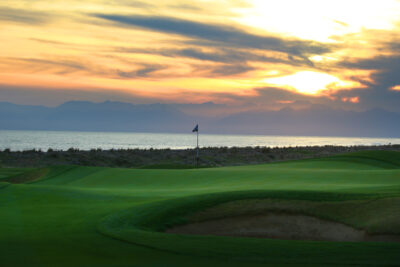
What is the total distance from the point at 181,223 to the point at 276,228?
2.42m

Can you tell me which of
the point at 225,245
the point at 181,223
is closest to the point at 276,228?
the point at 181,223

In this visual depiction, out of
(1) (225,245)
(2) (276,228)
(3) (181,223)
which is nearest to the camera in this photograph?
(1) (225,245)

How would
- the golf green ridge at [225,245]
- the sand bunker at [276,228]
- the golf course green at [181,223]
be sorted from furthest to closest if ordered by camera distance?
the sand bunker at [276,228], the golf green ridge at [225,245], the golf course green at [181,223]

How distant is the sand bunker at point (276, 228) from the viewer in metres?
11.1

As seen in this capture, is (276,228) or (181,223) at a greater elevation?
(181,223)

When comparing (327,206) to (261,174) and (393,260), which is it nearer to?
(393,260)

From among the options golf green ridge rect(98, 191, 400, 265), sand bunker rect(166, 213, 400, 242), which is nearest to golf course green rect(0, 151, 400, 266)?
golf green ridge rect(98, 191, 400, 265)

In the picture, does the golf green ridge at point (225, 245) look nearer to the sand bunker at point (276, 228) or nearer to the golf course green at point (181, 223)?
the golf course green at point (181, 223)

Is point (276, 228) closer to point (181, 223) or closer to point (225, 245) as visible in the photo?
point (181, 223)

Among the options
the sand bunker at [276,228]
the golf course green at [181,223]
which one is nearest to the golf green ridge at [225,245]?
the golf course green at [181,223]

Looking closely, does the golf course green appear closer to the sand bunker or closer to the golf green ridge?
the golf green ridge

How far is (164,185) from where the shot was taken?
20797 millimetres

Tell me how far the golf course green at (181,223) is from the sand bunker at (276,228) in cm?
17

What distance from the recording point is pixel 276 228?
453 inches
